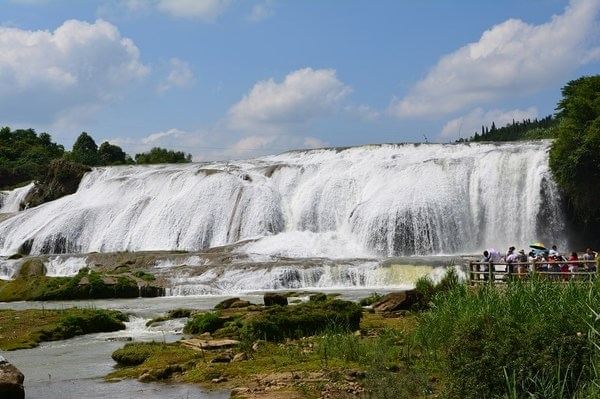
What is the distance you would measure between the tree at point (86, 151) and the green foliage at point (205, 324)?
3339 inches

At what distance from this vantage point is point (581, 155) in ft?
Answer: 137

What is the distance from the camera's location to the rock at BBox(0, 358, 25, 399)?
13.1 meters

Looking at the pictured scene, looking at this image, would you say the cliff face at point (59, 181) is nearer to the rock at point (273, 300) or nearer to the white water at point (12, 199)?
the white water at point (12, 199)

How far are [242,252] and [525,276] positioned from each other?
88.5 ft

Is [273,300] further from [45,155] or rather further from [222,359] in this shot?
[45,155]

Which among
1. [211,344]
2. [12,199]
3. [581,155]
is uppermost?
[12,199]

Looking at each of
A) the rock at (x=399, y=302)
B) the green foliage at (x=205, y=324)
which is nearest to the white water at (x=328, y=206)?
the rock at (x=399, y=302)

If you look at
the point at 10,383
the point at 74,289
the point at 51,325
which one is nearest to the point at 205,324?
the point at 51,325

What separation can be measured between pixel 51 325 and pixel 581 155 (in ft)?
95.2

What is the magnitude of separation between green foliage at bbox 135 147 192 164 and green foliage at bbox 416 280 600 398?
9740 centimetres

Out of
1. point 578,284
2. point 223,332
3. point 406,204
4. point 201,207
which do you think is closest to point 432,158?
point 406,204

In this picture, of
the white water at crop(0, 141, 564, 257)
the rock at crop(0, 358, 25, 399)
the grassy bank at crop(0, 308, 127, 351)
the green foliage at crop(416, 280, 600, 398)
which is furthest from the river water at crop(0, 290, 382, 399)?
the white water at crop(0, 141, 564, 257)

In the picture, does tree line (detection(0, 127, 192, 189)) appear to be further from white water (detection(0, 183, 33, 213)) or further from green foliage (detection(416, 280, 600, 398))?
green foliage (detection(416, 280, 600, 398))

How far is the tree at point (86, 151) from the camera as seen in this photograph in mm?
103938
